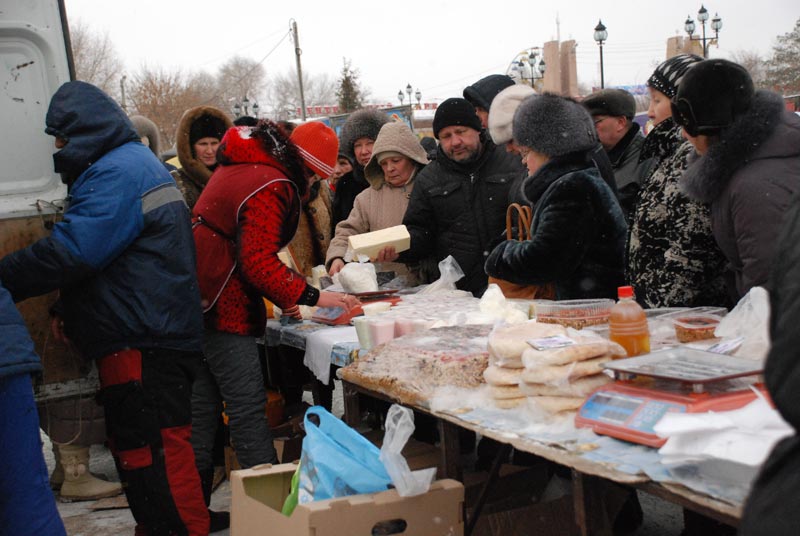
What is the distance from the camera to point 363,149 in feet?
17.1

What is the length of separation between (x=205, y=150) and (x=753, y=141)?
10.9 ft

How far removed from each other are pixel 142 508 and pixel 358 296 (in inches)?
57.1

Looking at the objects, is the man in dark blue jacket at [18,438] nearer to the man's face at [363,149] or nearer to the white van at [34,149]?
the white van at [34,149]

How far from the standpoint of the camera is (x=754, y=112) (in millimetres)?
2504

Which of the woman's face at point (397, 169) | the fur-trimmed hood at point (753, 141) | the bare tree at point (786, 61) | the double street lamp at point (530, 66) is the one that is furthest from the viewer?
the bare tree at point (786, 61)

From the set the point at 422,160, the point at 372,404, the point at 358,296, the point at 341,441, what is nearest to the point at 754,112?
the point at 341,441

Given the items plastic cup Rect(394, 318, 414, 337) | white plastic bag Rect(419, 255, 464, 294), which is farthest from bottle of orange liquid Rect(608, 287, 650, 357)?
white plastic bag Rect(419, 255, 464, 294)

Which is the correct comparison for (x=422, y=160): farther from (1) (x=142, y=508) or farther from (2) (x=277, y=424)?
(1) (x=142, y=508)

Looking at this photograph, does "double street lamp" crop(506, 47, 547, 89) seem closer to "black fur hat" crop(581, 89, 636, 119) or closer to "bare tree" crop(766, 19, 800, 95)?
"bare tree" crop(766, 19, 800, 95)

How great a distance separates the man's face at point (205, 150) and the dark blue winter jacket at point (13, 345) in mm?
2436

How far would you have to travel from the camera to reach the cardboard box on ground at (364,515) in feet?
6.81

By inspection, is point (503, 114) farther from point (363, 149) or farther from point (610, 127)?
point (363, 149)

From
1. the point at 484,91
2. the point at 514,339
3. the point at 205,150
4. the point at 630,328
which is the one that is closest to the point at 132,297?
the point at 514,339

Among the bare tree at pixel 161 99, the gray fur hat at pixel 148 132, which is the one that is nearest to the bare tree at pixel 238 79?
the bare tree at pixel 161 99
